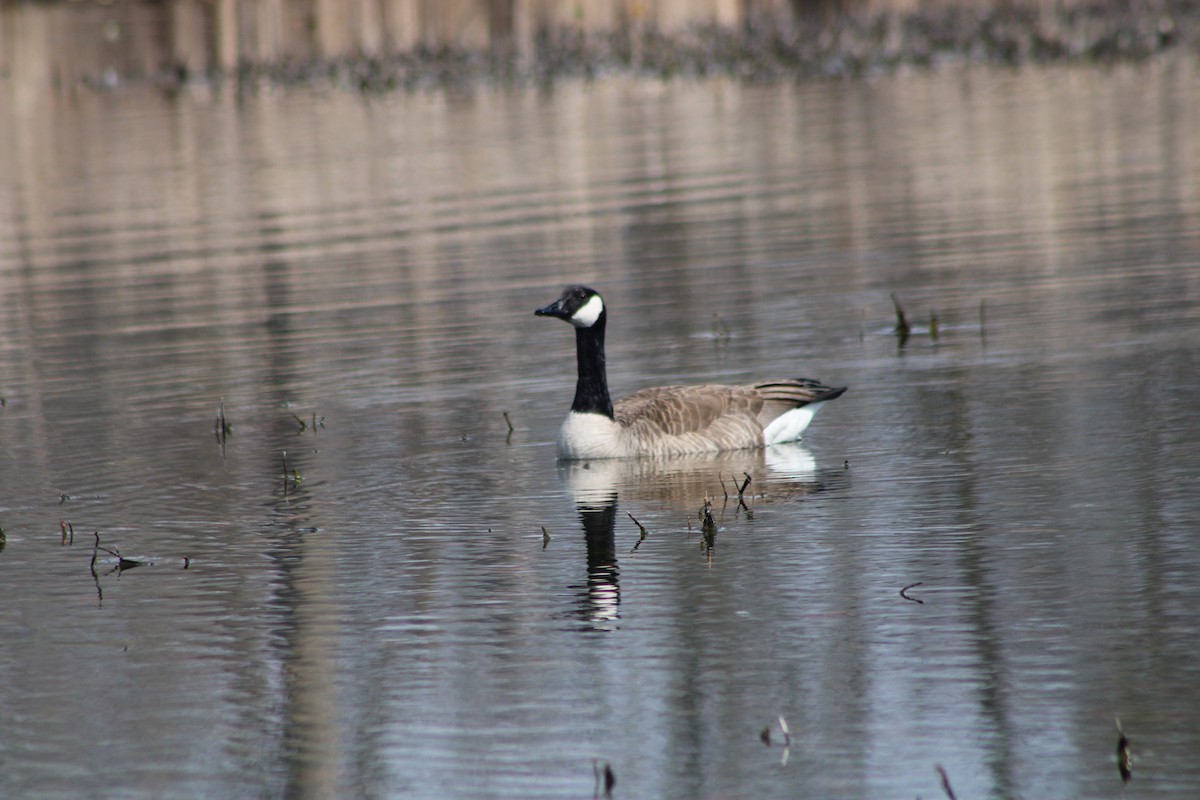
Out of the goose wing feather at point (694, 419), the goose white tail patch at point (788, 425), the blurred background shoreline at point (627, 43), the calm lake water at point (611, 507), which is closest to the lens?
the calm lake water at point (611, 507)

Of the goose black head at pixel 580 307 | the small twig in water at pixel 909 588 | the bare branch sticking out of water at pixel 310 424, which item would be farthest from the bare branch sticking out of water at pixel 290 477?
the small twig in water at pixel 909 588

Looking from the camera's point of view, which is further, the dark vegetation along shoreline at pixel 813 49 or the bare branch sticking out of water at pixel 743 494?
the dark vegetation along shoreline at pixel 813 49

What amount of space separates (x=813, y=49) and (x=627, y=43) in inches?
246

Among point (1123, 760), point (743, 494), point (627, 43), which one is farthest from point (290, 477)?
point (627, 43)

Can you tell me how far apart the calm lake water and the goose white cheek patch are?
1130 millimetres

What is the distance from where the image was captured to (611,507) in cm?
1309

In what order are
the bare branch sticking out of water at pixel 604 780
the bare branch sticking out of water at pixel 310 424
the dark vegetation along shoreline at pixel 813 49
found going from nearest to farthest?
1. the bare branch sticking out of water at pixel 604 780
2. the bare branch sticking out of water at pixel 310 424
3. the dark vegetation along shoreline at pixel 813 49

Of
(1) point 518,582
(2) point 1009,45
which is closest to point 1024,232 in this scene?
(1) point 518,582

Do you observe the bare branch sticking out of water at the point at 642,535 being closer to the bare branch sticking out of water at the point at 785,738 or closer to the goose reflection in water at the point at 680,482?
the goose reflection in water at the point at 680,482

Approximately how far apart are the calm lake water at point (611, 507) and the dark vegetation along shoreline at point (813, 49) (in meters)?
23.7

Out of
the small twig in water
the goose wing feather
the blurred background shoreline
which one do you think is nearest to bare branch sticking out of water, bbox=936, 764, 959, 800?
the small twig in water

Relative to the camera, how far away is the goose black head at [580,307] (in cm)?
1466

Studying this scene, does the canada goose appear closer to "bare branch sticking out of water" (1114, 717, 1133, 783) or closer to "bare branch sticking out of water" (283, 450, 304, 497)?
"bare branch sticking out of water" (283, 450, 304, 497)

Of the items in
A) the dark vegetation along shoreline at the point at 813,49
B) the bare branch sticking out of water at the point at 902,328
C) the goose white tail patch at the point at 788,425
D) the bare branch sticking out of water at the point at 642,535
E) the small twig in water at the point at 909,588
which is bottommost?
the small twig in water at the point at 909,588
